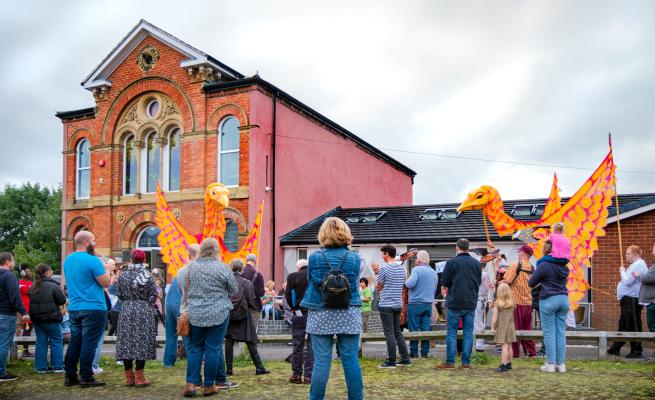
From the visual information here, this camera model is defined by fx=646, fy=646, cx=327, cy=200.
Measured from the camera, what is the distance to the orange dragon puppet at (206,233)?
15075 millimetres

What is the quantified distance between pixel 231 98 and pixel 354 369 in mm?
15938

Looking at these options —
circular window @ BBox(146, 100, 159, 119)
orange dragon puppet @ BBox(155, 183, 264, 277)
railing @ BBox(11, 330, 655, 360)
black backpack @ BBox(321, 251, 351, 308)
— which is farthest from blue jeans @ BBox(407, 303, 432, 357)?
circular window @ BBox(146, 100, 159, 119)

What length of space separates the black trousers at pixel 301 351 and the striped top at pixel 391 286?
1.51 meters

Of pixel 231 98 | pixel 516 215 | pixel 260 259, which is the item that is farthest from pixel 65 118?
pixel 516 215

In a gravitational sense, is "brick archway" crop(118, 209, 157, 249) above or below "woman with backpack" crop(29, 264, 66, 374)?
above

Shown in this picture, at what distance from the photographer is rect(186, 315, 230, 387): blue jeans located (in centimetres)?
721

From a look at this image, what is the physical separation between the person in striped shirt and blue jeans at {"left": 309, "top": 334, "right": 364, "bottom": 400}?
3742mm

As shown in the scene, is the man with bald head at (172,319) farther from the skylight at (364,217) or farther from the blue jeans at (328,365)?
the skylight at (364,217)

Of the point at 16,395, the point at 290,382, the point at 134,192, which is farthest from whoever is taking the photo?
the point at 134,192

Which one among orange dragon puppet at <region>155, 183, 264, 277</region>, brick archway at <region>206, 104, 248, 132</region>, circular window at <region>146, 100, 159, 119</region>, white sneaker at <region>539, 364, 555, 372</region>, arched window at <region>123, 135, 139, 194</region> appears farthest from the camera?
arched window at <region>123, 135, 139, 194</region>

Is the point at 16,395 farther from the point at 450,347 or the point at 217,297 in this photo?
the point at 450,347

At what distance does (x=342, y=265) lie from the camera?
5.88 metres

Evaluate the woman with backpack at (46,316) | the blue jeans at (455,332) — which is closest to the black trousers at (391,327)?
the blue jeans at (455,332)

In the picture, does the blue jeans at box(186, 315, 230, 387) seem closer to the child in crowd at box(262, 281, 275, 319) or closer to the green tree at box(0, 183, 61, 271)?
the child in crowd at box(262, 281, 275, 319)
